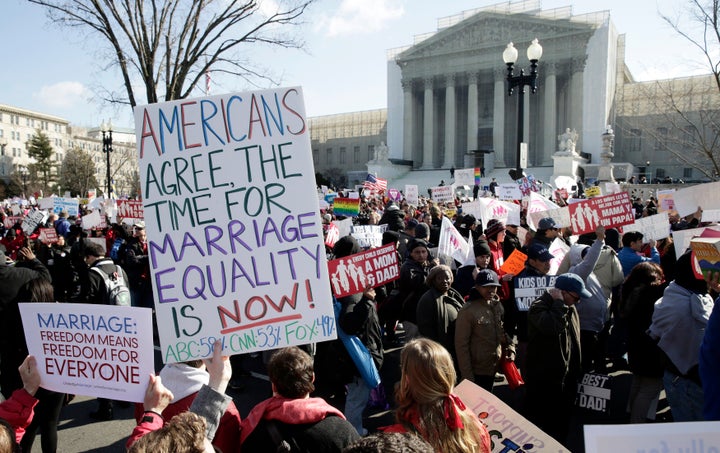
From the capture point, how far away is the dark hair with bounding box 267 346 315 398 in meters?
2.73

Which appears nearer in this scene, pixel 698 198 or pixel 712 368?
pixel 712 368

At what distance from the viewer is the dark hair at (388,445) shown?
5.36ft

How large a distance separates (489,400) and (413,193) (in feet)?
46.4

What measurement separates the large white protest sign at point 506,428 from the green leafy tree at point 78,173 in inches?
2205

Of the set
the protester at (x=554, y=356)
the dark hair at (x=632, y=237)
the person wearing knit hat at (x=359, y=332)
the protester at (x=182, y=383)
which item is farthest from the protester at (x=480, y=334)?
the dark hair at (x=632, y=237)

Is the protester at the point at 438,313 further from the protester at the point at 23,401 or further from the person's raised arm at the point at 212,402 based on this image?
the protester at the point at 23,401

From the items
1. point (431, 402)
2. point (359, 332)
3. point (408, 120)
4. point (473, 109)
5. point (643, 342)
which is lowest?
point (643, 342)

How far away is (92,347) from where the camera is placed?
2.81 metres

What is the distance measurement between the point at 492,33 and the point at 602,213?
165 ft

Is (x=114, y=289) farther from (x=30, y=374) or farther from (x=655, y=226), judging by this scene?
(x=655, y=226)

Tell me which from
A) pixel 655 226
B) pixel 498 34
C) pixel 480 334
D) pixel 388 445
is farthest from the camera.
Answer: pixel 498 34

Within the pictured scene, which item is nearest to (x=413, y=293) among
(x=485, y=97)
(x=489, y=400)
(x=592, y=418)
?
(x=592, y=418)

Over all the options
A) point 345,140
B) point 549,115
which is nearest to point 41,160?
point 345,140

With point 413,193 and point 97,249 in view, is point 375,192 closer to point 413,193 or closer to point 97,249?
point 413,193
